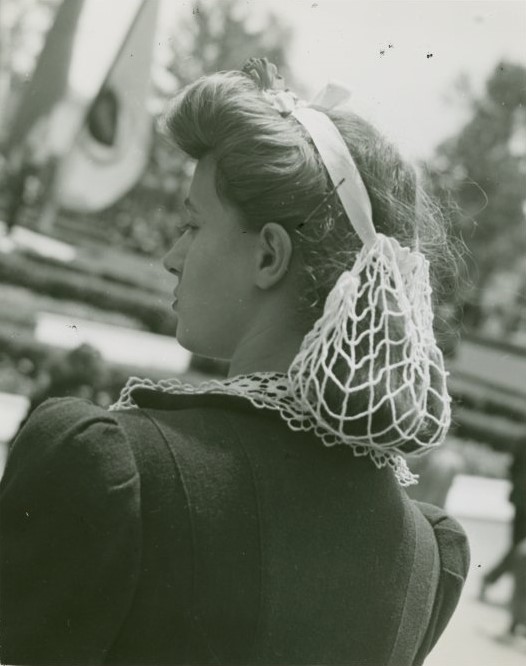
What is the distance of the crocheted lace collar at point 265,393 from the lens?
1340 mm

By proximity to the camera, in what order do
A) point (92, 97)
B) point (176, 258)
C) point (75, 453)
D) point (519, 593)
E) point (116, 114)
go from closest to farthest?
1. point (75, 453)
2. point (176, 258)
3. point (519, 593)
4. point (92, 97)
5. point (116, 114)

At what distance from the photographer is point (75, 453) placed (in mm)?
1196

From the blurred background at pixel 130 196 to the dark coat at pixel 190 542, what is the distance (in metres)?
1.11

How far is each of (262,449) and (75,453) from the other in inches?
10.1

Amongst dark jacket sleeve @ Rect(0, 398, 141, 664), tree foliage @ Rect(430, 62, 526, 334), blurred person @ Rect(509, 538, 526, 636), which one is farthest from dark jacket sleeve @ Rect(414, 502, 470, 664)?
tree foliage @ Rect(430, 62, 526, 334)

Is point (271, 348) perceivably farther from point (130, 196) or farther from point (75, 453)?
point (130, 196)

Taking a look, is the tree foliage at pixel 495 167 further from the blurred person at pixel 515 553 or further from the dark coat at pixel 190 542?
the dark coat at pixel 190 542

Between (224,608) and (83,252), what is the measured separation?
12.5m

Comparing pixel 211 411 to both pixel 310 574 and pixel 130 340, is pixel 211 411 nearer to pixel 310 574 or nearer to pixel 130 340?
pixel 310 574

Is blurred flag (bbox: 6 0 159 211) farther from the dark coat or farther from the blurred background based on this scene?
the dark coat

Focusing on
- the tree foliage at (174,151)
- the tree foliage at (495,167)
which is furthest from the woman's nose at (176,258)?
the tree foliage at (495,167)

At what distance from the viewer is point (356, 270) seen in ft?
4.62

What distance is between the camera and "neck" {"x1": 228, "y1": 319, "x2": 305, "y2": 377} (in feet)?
4.66

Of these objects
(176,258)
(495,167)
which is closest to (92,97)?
(176,258)
